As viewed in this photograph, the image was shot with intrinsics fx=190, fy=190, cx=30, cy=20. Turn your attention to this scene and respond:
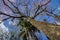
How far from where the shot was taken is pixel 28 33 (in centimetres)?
1848

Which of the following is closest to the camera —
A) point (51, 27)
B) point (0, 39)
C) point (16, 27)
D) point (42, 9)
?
point (51, 27)

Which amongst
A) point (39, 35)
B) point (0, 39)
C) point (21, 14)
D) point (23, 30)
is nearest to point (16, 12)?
point (21, 14)

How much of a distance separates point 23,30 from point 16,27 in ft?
6.26

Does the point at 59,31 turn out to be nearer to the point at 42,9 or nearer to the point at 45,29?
the point at 45,29

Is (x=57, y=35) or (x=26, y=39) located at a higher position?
(x=57, y=35)

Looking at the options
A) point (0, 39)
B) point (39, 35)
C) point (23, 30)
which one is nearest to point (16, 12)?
point (23, 30)

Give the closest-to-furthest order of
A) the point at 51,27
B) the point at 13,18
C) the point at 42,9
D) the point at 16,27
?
the point at 51,27
the point at 13,18
the point at 42,9
the point at 16,27

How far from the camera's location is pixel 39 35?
65.6ft

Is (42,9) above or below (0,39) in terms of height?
above

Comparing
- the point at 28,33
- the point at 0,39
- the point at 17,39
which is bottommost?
the point at 0,39

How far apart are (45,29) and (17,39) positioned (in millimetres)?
12722

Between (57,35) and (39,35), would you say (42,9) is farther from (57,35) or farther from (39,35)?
(57,35)

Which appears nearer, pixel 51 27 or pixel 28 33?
pixel 51 27

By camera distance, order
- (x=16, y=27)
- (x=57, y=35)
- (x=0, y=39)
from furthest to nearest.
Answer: (x=0, y=39) → (x=16, y=27) → (x=57, y=35)
